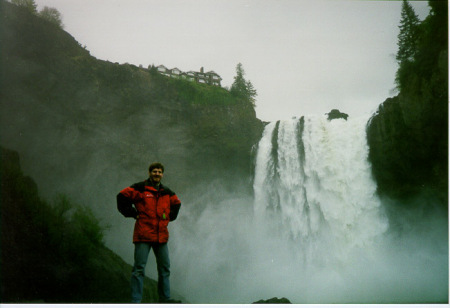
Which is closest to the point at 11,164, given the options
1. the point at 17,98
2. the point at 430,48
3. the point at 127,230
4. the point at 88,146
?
the point at 17,98

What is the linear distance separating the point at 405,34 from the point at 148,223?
12.9m

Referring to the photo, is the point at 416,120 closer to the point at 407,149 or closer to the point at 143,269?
the point at 407,149

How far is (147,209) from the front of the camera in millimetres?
4324

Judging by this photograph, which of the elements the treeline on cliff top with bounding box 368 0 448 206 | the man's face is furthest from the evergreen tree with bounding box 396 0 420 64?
the man's face

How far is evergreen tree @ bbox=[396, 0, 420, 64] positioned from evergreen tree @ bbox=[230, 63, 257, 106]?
8637 millimetres

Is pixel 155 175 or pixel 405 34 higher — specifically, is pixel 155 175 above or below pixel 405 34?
below

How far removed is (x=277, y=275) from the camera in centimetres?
1356

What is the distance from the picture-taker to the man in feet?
13.7

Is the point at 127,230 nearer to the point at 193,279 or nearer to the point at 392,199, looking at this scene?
the point at 193,279

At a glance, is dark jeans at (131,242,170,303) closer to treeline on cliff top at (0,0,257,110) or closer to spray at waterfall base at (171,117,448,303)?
spray at waterfall base at (171,117,448,303)

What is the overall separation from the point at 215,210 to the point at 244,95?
7.63 meters

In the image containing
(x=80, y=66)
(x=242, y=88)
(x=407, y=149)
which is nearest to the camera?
(x=407, y=149)

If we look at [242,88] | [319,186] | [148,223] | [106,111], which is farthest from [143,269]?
[242,88]

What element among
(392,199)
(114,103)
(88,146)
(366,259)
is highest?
(114,103)
